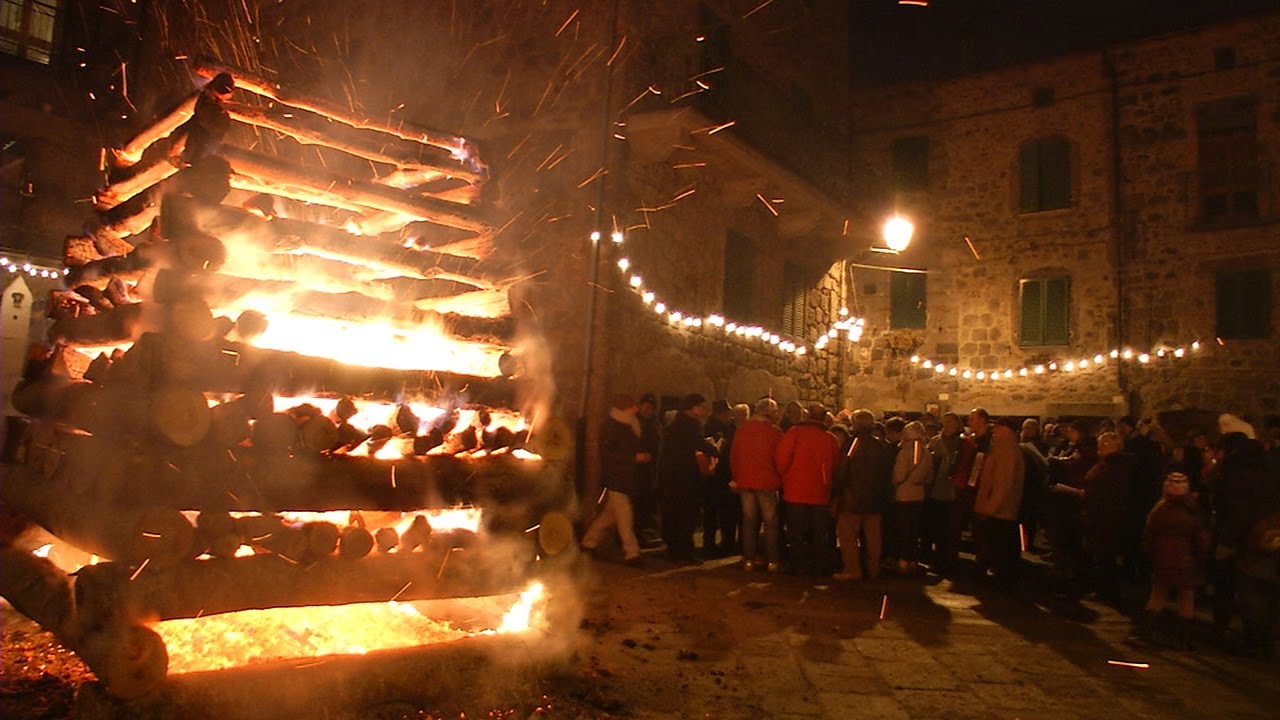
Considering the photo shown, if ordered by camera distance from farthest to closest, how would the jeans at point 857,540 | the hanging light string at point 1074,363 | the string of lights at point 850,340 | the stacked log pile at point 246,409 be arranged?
the hanging light string at point 1074,363 → the string of lights at point 850,340 → the jeans at point 857,540 → the stacked log pile at point 246,409

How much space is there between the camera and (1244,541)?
6.22 m

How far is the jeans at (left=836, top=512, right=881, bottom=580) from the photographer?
27.6 feet

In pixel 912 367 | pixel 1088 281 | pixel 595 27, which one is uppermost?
pixel 595 27

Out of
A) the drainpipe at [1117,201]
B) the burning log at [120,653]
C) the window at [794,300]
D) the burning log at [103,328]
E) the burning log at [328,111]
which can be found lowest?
the burning log at [120,653]

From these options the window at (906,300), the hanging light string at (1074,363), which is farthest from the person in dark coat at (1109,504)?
the window at (906,300)

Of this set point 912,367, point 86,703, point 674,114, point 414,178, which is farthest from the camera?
point 912,367

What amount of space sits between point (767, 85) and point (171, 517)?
1087cm

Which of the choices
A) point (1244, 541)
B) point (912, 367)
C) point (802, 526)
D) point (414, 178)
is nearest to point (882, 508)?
point (802, 526)

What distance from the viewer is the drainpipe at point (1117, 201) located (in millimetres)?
17078

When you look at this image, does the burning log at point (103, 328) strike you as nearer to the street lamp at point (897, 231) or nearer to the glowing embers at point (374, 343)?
the glowing embers at point (374, 343)

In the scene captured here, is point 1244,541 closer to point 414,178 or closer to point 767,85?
point 414,178

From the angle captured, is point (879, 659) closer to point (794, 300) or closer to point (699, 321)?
point (699, 321)

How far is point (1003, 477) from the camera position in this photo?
8.04 meters

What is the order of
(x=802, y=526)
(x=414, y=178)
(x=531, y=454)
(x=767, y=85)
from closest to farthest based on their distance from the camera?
(x=531, y=454)
(x=414, y=178)
(x=802, y=526)
(x=767, y=85)
